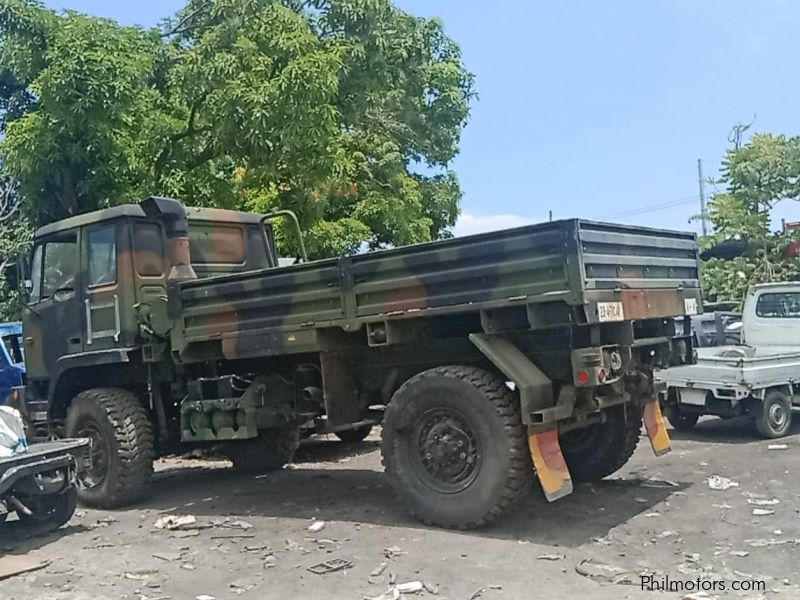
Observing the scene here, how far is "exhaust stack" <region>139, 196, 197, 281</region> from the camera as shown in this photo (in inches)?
324

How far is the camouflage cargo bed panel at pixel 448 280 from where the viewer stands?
5.83m

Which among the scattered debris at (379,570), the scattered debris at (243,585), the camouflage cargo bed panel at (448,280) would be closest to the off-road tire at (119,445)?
the camouflage cargo bed panel at (448,280)

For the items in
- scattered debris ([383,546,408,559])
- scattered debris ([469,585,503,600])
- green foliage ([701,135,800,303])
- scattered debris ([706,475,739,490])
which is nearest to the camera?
scattered debris ([469,585,503,600])

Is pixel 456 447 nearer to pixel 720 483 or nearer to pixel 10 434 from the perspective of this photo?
pixel 720 483

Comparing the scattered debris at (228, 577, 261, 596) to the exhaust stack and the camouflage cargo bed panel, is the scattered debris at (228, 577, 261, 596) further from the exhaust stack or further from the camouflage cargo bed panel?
the exhaust stack

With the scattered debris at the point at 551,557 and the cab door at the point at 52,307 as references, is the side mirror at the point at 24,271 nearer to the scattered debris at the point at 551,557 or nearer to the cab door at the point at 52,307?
the cab door at the point at 52,307

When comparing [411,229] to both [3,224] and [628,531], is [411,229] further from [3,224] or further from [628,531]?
[628,531]

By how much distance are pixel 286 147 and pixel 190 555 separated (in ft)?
21.2

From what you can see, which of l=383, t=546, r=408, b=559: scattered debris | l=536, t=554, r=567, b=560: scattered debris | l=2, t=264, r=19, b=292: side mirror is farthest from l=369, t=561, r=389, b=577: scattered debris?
l=2, t=264, r=19, b=292: side mirror

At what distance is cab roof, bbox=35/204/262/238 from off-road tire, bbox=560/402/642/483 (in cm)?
398

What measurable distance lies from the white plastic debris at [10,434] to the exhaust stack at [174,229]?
192 cm

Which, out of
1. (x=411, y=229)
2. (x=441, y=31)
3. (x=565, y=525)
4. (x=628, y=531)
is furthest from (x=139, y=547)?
(x=441, y=31)

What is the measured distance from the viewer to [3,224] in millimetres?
15750

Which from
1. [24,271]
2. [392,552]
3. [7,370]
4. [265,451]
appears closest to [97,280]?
[24,271]
